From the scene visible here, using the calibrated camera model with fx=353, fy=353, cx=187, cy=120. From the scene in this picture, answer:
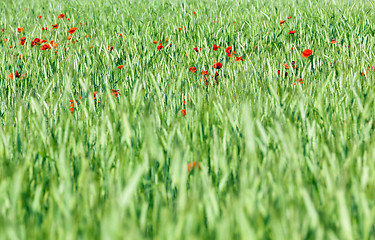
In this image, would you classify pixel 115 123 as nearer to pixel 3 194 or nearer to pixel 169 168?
pixel 169 168

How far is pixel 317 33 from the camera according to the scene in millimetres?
3383

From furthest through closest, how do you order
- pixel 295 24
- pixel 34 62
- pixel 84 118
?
pixel 295 24 < pixel 34 62 < pixel 84 118

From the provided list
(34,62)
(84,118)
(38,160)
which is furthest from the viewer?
(34,62)

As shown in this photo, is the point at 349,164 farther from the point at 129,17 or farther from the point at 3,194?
the point at 129,17

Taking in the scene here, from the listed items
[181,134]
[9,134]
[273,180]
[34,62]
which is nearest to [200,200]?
[273,180]

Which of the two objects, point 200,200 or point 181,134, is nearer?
point 200,200

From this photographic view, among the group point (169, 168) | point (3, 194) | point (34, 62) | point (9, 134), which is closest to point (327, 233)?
point (169, 168)

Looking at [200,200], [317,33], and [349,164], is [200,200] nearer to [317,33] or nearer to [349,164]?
[349,164]

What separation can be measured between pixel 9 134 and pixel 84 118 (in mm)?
328

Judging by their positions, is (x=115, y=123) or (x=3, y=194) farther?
(x=115, y=123)

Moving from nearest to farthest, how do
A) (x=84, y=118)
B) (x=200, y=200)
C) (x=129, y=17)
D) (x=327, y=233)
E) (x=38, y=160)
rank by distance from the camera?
(x=327, y=233) < (x=200, y=200) < (x=38, y=160) < (x=84, y=118) < (x=129, y=17)

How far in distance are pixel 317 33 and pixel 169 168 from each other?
2774mm

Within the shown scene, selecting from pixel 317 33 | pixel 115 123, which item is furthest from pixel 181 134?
pixel 317 33

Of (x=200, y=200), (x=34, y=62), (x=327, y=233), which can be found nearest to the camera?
(x=327, y=233)
